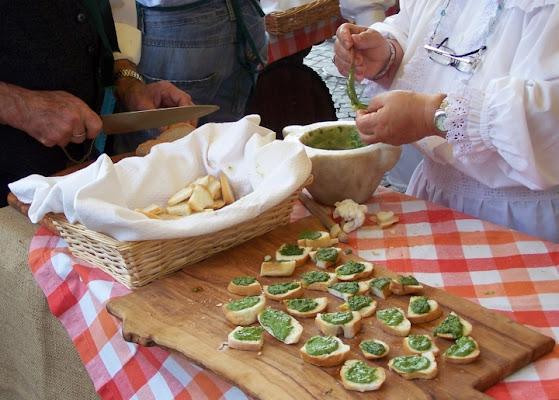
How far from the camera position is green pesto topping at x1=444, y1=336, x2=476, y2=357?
101cm

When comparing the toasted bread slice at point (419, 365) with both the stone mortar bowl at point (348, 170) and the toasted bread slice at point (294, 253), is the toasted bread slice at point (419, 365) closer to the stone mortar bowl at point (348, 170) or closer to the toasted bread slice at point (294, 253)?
the toasted bread slice at point (294, 253)

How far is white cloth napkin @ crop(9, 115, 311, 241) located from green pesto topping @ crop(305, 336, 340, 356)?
1.07 feet

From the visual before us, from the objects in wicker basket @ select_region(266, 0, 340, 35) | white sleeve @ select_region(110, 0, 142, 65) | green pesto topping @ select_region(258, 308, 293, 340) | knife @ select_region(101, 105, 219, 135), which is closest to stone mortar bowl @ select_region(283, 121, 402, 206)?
knife @ select_region(101, 105, 219, 135)

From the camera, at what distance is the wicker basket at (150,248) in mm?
1239

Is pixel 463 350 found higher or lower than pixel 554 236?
higher

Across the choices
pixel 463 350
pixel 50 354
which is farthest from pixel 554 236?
pixel 50 354

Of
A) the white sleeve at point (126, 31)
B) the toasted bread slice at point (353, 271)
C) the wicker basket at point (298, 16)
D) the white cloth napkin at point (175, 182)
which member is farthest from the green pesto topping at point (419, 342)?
the wicker basket at point (298, 16)

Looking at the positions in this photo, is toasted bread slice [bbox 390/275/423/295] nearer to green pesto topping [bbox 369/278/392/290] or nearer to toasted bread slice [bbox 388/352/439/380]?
green pesto topping [bbox 369/278/392/290]

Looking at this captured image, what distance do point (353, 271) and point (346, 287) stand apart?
6cm

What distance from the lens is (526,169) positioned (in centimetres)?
136

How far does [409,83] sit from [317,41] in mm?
2165

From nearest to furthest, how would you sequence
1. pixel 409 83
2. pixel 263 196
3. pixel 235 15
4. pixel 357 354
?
pixel 357 354
pixel 263 196
pixel 409 83
pixel 235 15

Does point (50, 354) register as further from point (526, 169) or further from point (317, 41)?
point (317, 41)

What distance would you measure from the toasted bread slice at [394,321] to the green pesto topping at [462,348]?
0.27 ft
